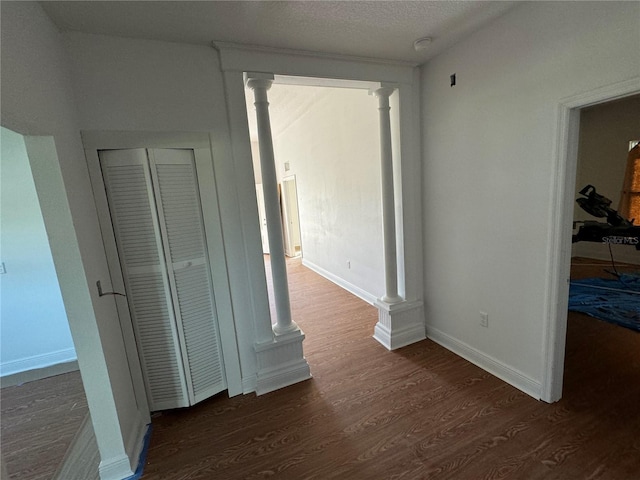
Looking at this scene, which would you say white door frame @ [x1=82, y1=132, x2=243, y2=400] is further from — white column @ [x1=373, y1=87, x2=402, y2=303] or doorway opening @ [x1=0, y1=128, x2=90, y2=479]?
white column @ [x1=373, y1=87, x2=402, y2=303]

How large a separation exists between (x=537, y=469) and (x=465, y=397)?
561 mm

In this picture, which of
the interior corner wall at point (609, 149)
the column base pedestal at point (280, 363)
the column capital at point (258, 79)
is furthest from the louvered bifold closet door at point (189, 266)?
the interior corner wall at point (609, 149)

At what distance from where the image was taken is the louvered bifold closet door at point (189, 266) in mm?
1842

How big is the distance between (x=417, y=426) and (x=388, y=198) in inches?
71.1

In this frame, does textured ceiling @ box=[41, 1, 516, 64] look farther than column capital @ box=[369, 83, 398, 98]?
No

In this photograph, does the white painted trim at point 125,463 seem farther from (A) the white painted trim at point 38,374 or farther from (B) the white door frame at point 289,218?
(B) the white door frame at point 289,218

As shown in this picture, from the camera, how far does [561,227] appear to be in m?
1.73

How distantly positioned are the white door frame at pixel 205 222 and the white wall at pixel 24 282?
1.26 metres

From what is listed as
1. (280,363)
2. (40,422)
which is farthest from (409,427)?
(40,422)

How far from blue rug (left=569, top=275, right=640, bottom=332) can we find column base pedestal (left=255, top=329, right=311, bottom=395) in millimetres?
3145

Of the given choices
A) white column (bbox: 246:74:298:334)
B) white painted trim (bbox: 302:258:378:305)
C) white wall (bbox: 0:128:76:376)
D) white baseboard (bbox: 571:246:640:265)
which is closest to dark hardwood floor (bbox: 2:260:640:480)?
white wall (bbox: 0:128:76:376)

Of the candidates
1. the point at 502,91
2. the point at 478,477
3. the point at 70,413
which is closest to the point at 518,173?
the point at 502,91

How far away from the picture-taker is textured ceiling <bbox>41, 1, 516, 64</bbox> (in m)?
1.50

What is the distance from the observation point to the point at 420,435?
5.76 ft
